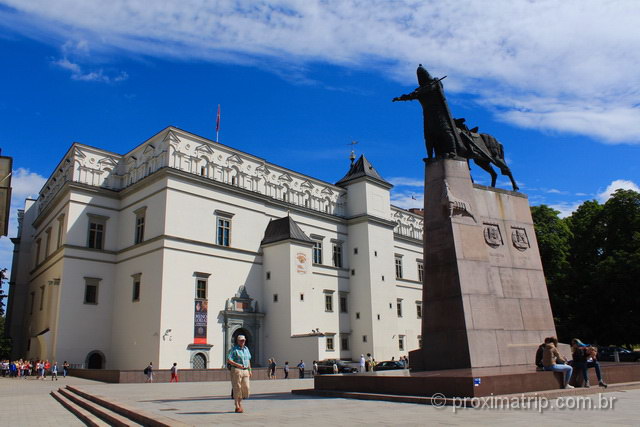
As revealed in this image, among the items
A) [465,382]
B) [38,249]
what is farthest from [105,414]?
[38,249]

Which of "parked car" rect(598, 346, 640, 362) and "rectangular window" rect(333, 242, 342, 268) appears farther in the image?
"rectangular window" rect(333, 242, 342, 268)

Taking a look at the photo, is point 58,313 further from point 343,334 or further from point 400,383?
point 400,383

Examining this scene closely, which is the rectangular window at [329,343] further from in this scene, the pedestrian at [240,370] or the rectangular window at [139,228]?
the pedestrian at [240,370]

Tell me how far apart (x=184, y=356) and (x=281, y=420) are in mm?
23994

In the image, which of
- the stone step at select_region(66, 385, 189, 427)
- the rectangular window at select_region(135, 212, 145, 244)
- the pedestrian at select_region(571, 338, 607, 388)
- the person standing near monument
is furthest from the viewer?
the rectangular window at select_region(135, 212, 145, 244)

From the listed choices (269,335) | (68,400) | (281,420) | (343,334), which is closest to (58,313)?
(269,335)

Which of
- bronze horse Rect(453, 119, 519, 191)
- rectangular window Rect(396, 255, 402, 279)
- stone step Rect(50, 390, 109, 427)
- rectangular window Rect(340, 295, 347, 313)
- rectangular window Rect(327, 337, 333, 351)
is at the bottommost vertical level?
stone step Rect(50, 390, 109, 427)

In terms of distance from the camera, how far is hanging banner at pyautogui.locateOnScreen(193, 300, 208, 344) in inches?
1229

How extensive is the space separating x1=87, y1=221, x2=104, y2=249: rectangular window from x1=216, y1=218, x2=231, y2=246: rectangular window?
7.88 metres

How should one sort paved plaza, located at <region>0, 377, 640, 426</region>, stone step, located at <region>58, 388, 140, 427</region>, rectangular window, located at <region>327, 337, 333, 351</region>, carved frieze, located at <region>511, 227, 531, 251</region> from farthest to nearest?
1. rectangular window, located at <region>327, 337, 333, 351</region>
2. carved frieze, located at <region>511, 227, 531, 251</region>
3. stone step, located at <region>58, 388, 140, 427</region>
4. paved plaza, located at <region>0, 377, 640, 426</region>

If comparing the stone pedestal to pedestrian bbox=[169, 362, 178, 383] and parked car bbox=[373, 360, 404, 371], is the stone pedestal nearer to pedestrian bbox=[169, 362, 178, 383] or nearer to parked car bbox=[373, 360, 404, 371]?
pedestrian bbox=[169, 362, 178, 383]

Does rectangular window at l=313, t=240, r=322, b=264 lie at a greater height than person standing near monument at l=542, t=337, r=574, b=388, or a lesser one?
greater

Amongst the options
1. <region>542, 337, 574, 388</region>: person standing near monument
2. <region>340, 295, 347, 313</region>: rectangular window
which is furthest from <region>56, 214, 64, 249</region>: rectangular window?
<region>542, 337, 574, 388</region>: person standing near monument

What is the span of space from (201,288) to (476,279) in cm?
2287
